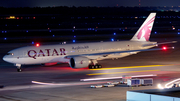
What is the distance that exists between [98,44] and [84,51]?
96.1 inches

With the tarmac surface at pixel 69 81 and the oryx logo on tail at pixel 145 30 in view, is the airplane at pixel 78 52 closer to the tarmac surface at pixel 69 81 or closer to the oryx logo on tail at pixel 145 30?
the oryx logo on tail at pixel 145 30

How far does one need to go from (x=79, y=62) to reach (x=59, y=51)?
131 inches

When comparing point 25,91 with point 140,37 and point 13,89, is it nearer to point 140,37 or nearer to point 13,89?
point 13,89

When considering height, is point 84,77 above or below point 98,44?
below

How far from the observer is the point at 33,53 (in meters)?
35.4

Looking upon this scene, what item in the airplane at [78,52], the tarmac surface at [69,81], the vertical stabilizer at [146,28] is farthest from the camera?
the vertical stabilizer at [146,28]

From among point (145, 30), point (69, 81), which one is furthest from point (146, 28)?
point (69, 81)

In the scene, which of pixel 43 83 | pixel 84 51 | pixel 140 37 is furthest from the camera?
pixel 140 37

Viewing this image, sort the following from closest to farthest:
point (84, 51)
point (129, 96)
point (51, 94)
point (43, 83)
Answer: point (129, 96)
point (51, 94)
point (43, 83)
point (84, 51)

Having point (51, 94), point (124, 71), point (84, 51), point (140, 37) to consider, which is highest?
point (140, 37)

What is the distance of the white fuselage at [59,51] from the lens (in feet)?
115

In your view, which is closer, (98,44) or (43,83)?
(43,83)

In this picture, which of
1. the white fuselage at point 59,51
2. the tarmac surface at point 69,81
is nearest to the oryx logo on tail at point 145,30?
the white fuselage at point 59,51

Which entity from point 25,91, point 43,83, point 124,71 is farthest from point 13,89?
point 124,71
